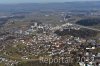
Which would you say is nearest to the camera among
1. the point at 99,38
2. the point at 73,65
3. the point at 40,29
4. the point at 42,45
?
the point at 73,65

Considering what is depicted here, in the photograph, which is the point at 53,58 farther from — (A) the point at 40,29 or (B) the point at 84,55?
(A) the point at 40,29

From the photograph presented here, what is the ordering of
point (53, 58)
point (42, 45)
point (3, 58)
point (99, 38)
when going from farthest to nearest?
point (99, 38) < point (42, 45) < point (3, 58) < point (53, 58)

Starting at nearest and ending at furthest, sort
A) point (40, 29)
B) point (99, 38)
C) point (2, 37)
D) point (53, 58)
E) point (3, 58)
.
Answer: point (53, 58) < point (3, 58) < point (99, 38) < point (2, 37) < point (40, 29)

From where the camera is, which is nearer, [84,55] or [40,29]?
[84,55]

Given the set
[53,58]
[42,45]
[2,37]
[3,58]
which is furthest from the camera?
[2,37]

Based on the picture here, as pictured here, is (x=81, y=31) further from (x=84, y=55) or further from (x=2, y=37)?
(x=84, y=55)

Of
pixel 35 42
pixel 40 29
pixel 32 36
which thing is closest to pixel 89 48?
pixel 35 42

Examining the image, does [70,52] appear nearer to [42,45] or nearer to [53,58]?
[53,58]

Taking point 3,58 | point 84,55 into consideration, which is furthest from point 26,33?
point 84,55

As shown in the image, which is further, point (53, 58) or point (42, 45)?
point (42, 45)
